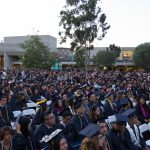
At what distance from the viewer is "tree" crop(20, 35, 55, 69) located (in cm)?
4916

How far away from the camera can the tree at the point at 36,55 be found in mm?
49156

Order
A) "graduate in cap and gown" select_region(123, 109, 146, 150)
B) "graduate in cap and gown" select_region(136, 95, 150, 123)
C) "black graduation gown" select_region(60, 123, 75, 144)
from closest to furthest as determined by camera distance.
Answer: "graduate in cap and gown" select_region(123, 109, 146, 150)
"black graduation gown" select_region(60, 123, 75, 144)
"graduate in cap and gown" select_region(136, 95, 150, 123)

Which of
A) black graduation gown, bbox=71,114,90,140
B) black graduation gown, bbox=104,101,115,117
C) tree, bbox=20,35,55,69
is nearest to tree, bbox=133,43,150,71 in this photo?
tree, bbox=20,35,55,69

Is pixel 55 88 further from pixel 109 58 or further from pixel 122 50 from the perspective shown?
pixel 122 50

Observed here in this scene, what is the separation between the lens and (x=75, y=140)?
28.5ft

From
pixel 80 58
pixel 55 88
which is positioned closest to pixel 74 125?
pixel 55 88

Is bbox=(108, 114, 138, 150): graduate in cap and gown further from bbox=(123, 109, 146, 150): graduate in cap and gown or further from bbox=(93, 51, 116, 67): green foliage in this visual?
bbox=(93, 51, 116, 67): green foliage

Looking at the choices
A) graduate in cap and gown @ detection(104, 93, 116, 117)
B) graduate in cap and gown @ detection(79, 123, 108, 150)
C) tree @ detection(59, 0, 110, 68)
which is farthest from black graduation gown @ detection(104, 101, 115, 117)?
tree @ detection(59, 0, 110, 68)

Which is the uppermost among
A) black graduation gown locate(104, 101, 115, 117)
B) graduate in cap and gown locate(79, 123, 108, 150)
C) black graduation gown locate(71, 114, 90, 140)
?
graduate in cap and gown locate(79, 123, 108, 150)

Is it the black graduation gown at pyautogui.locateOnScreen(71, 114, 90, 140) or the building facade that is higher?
the building facade

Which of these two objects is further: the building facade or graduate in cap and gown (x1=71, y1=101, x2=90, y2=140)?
the building facade

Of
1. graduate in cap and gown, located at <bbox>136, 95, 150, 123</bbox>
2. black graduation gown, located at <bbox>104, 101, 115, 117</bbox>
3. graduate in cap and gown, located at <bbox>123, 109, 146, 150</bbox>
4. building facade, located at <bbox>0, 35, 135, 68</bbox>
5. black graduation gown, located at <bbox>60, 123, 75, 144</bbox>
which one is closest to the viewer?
graduate in cap and gown, located at <bbox>123, 109, 146, 150</bbox>

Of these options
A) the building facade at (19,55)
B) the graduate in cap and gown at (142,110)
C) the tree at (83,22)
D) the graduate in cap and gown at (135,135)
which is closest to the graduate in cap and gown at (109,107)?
the graduate in cap and gown at (142,110)

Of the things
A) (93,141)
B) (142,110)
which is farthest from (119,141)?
(142,110)
